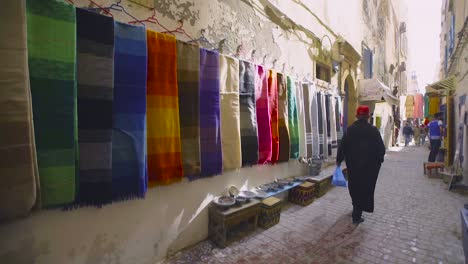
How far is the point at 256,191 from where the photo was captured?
376 centimetres

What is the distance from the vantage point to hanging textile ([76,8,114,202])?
5.95 ft

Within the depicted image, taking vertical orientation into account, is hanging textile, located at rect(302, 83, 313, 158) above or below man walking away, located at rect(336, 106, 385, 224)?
above

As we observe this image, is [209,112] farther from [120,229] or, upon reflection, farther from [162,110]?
[120,229]

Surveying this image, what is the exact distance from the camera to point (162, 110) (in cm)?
233

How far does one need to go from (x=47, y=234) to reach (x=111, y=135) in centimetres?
88

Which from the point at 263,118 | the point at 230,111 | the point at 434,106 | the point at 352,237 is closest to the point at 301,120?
the point at 263,118

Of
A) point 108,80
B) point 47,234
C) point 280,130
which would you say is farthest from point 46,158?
point 280,130

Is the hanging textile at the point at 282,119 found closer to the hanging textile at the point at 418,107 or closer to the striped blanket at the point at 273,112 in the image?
the striped blanket at the point at 273,112

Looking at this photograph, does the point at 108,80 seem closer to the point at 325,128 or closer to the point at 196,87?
the point at 196,87

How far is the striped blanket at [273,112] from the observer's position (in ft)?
12.5

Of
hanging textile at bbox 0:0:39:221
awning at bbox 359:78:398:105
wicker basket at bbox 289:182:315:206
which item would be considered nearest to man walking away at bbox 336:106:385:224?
wicker basket at bbox 289:182:315:206

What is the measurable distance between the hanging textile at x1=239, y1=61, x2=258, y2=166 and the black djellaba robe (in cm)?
154

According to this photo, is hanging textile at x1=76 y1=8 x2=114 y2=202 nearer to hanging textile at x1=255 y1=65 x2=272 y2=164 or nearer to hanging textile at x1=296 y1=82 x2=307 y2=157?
hanging textile at x1=255 y1=65 x2=272 y2=164

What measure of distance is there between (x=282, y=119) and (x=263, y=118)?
541mm
